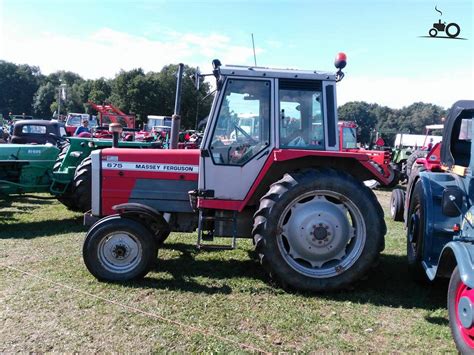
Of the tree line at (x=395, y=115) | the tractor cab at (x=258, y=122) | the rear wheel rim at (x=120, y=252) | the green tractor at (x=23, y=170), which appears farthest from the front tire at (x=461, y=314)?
the tree line at (x=395, y=115)

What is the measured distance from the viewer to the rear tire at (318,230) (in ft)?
13.7

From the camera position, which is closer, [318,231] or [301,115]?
[318,231]

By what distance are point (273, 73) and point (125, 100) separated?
50636 millimetres

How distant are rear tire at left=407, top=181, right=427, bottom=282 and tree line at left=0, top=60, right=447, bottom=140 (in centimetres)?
3600

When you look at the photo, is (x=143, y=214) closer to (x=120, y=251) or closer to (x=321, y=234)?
(x=120, y=251)

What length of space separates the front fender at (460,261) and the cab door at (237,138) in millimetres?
1958

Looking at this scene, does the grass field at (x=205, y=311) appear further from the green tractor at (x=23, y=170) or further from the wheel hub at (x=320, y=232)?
the green tractor at (x=23, y=170)

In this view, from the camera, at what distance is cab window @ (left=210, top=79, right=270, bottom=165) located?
4473 millimetres

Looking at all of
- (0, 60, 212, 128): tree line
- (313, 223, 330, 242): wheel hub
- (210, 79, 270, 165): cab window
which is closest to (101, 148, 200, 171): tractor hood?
(210, 79, 270, 165): cab window

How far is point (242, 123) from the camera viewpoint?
4504mm

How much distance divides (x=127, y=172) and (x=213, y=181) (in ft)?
3.48

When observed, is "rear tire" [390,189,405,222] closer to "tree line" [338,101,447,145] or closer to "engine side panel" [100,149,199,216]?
"engine side panel" [100,149,199,216]

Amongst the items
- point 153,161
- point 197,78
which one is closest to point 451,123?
point 197,78

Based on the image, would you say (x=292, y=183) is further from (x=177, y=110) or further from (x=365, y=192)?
(x=177, y=110)
